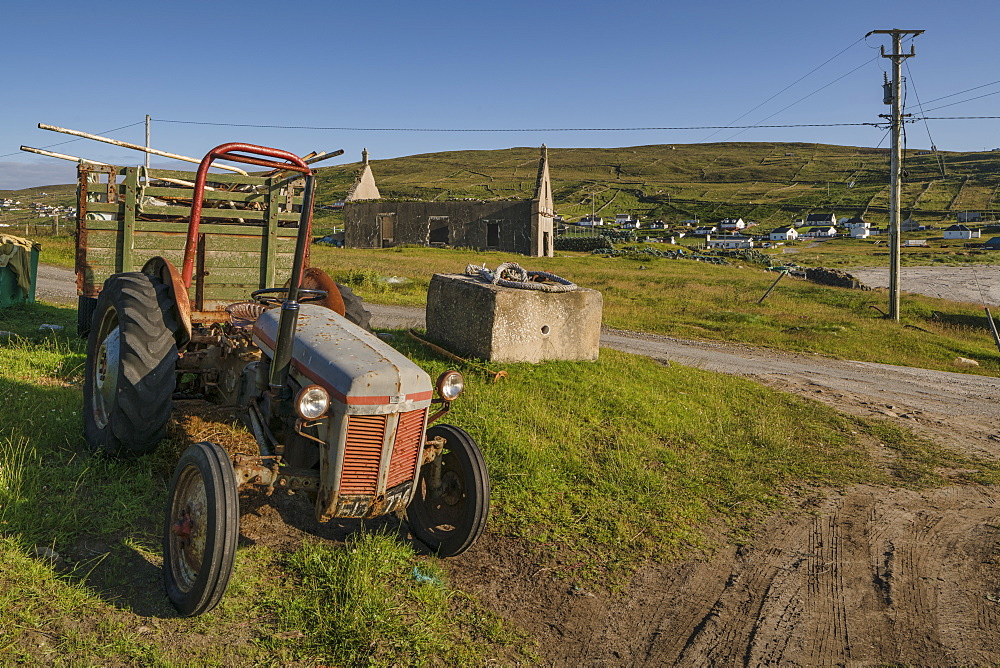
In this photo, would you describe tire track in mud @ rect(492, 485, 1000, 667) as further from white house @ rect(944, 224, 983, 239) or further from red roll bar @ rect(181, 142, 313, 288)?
white house @ rect(944, 224, 983, 239)

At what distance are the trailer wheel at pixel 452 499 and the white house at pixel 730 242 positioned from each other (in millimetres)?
83213

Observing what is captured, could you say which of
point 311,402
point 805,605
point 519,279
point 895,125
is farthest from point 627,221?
point 311,402

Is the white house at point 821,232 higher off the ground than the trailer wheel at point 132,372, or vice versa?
the white house at point 821,232

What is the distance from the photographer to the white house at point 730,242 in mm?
86062

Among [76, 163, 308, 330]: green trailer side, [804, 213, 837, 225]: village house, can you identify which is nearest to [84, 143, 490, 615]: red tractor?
[76, 163, 308, 330]: green trailer side

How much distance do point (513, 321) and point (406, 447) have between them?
4.90 m

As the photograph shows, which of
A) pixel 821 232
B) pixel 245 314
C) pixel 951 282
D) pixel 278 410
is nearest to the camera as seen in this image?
pixel 278 410

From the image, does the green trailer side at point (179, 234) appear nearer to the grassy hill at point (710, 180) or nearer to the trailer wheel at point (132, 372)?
the trailer wheel at point (132, 372)

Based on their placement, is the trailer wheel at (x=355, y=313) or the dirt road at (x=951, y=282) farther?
the dirt road at (x=951, y=282)

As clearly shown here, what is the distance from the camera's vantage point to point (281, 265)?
7.67 m

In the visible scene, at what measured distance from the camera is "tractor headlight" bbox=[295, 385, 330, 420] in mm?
3385

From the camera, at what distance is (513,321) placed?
28.1 feet

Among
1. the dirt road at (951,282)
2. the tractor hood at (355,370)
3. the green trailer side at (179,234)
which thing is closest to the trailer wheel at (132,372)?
the tractor hood at (355,370)

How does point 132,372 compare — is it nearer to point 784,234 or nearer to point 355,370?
point 355,370
